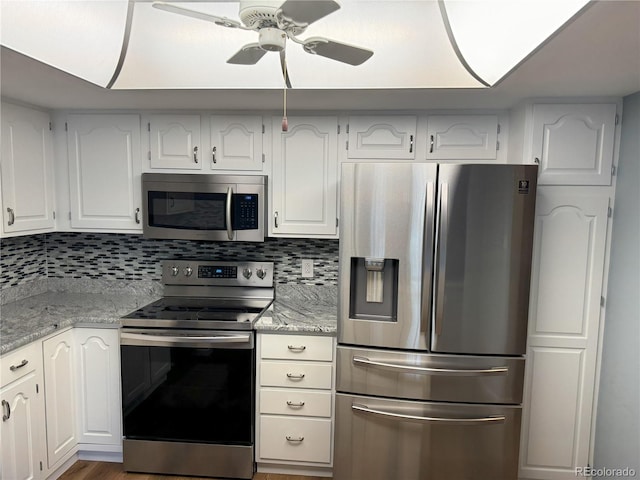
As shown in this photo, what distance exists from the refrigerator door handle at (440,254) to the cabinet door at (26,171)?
90.5 inches

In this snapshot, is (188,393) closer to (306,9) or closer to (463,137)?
(306,9)

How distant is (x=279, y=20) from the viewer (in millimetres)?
1025

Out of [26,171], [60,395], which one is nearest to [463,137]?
[26,171]

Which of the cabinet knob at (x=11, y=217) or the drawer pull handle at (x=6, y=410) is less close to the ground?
the cabinet knob at (x=11, y=217)

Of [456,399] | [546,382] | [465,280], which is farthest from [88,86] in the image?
[546,382]

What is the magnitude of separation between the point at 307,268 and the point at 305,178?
0.64 meters

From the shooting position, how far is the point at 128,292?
111 inches

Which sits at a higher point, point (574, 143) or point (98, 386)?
point (574, 143)

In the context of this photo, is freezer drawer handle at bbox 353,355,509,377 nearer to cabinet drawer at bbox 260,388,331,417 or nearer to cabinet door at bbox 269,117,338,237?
cabinet drawer at bbox 260,388,331,417

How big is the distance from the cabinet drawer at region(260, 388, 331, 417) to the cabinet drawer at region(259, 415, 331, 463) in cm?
4

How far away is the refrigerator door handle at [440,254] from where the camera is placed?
191 cm

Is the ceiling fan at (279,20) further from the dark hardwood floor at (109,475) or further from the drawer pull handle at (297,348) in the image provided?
the dark hardwood floor at (109,475)

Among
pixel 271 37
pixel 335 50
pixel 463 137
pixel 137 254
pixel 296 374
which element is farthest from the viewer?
pixel 137 254

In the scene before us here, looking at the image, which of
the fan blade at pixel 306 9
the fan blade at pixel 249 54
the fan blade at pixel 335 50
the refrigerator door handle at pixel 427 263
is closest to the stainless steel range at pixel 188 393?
the refrigerator door handle at pixel 427 263
